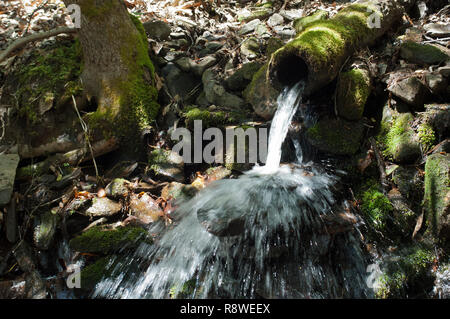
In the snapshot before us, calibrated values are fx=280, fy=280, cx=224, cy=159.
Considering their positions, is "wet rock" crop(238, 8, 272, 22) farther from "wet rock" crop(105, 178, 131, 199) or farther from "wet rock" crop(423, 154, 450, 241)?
"wet rock" crop(423, 154, 450, 241)

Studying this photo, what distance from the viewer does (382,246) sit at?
9.53 ft

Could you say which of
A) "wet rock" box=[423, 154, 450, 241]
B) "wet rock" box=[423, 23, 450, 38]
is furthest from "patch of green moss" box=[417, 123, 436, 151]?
"wet rock" box=[423, 23, 450, 38]

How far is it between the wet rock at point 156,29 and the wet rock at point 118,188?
3177 millimetres

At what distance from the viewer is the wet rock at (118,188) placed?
3.60 m

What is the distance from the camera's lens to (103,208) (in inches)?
134

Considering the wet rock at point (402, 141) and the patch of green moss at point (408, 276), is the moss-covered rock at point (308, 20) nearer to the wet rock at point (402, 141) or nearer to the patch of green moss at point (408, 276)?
the wet rock at point (402, 141)

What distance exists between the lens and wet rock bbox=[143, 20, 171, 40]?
5422 millimetres

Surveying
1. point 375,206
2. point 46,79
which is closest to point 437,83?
point 375,206

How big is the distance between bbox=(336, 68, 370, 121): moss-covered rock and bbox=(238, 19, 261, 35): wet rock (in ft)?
8.81

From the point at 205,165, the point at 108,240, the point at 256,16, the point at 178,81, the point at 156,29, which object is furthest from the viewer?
the point at 256,16

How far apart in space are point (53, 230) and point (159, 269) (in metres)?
1.42

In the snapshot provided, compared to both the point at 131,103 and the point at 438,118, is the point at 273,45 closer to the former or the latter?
the point at 131,103

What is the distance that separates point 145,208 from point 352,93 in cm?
302

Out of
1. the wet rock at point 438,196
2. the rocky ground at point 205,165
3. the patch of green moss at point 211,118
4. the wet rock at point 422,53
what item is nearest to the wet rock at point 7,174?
the rocky ground at point 205,165
